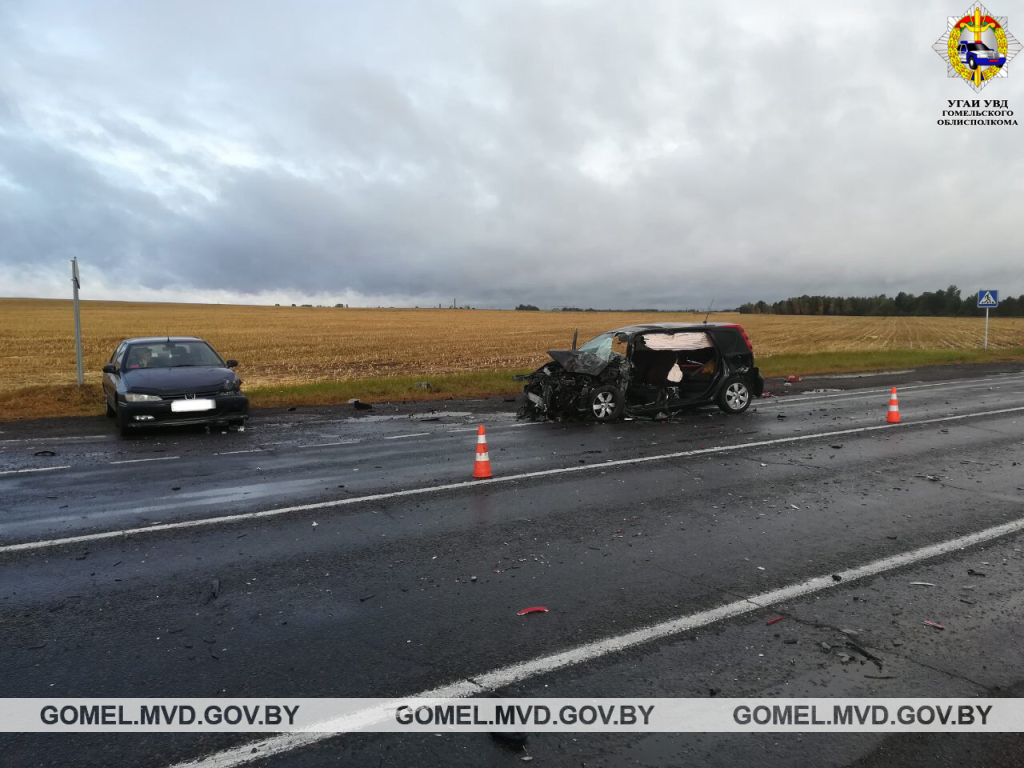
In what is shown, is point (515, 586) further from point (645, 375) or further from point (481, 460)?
point (645, 375)

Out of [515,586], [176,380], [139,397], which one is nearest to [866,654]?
[515,586]

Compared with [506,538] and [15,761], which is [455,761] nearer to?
[15,761]

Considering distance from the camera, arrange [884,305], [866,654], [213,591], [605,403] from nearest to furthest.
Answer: [866,654] < [213,591] < [605,403] < [884,305]

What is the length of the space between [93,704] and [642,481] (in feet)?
17.5

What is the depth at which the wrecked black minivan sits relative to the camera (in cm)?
1168

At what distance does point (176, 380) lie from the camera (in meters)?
10.8

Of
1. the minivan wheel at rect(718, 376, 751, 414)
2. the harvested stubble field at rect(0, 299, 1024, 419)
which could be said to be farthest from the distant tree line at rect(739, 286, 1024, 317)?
the minivan wheel at rect(718, 376, 751, 414)

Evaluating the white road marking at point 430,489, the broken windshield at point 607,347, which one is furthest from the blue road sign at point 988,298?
the broken windshield at point 607,347

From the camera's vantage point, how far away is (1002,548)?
5.01 meters

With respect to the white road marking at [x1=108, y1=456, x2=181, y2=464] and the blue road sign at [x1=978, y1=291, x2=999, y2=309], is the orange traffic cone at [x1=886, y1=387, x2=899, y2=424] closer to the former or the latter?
the white road marking at [x1=108, y1=456, x2=181, y2=464]

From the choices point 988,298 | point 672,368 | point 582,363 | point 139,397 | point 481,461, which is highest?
point 988,298

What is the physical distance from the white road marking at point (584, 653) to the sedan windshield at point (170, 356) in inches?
395

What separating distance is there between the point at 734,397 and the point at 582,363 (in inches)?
121

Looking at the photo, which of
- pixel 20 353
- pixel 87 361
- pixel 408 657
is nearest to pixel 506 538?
pixel 408 657
